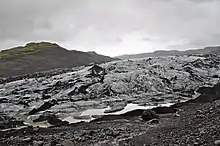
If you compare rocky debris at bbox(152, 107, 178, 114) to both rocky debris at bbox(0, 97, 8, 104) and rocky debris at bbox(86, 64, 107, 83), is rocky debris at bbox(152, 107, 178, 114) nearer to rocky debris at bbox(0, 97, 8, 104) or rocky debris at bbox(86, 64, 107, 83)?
rocky debris at bbox(86, 64, 107, 83)

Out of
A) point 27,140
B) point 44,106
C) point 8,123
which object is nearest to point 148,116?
point 27,140

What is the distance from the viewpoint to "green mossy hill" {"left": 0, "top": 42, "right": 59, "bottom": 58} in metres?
152

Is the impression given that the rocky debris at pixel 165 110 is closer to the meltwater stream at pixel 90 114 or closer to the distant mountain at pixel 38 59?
the meltwater stream at pixel 90 114

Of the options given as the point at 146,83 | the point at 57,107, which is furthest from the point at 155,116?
the point at 146,83

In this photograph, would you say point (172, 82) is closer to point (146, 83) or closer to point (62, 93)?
point (146, 83)

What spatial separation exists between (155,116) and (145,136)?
1052 centimetres

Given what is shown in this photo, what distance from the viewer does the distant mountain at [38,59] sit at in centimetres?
12669

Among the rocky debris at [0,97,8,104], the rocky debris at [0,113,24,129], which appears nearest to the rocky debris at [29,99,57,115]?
the rocky debris at [0,113,24,129]

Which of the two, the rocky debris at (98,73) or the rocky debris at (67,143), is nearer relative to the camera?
the rocky debris at (67,143)

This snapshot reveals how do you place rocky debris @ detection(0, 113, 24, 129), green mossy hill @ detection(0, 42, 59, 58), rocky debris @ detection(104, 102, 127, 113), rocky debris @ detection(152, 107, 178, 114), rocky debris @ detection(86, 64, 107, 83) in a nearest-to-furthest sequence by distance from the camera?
rocky debris @ detection(0, 113, 24, 129) → rocky debris @ detection(152, 107, 178, 114) → rocky debris @ detection(104, 102, 127, 113) → rocky debris @ detection(86, 64, 107, 83) → green mossy hill @ detection(0, 42, 59, 58)

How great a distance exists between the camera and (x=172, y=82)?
2372 inches

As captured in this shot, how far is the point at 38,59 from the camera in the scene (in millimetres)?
143625

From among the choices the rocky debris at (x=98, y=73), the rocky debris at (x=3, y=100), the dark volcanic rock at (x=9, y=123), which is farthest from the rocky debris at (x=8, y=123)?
the rocky debris at (x=98, y=73)

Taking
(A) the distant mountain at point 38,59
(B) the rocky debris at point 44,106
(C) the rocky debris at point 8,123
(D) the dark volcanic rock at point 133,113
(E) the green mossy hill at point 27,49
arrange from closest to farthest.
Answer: (C) the rocky debris at point 8,123 < (D) the dark volcanic rock at point 133,113 < (B) the rocky debris at point 44,106 < (A) the distant mountain at point 38,59 < (E) the green mossy hill at point 27,49
